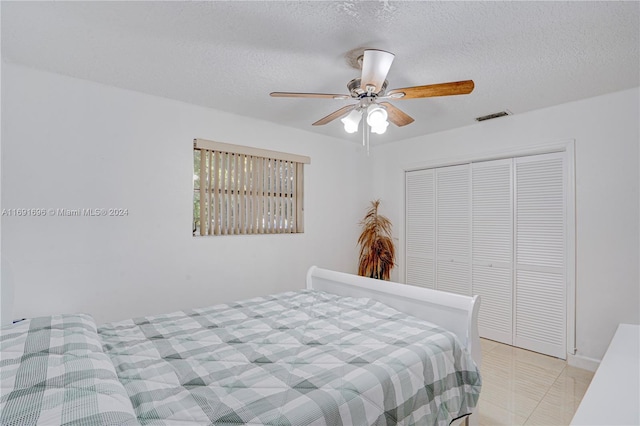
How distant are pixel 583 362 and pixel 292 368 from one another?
2.98 meters

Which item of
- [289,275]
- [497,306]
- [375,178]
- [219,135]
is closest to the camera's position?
[219,135]

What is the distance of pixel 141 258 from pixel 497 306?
3704mm

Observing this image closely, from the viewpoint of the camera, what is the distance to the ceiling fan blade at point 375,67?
1.86 metres

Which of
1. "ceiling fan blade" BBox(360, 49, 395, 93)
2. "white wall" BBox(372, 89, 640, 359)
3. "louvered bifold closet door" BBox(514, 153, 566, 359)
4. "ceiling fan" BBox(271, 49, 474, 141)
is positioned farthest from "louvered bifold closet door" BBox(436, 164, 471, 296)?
"ceiling fan blade" BBox(360, 49, 395, 93)

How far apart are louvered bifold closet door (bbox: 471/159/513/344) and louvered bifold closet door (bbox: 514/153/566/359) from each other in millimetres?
88

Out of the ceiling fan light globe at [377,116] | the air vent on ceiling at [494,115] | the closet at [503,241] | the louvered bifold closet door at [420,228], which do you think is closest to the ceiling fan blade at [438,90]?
the ceiling fan light globe at [377,116]

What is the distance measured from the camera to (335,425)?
1.19m

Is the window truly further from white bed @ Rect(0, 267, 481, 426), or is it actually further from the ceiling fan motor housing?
the ceiling fan motor housing

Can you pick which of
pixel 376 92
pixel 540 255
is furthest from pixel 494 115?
pixel 376 92

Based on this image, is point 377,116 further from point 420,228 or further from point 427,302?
point 420,228

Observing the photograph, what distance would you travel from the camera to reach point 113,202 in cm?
275

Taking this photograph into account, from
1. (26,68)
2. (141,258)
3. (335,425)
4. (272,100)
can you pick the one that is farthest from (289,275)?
(26,68)

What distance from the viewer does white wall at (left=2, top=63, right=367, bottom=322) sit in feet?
7.83

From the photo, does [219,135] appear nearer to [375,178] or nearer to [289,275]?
[289,275]
